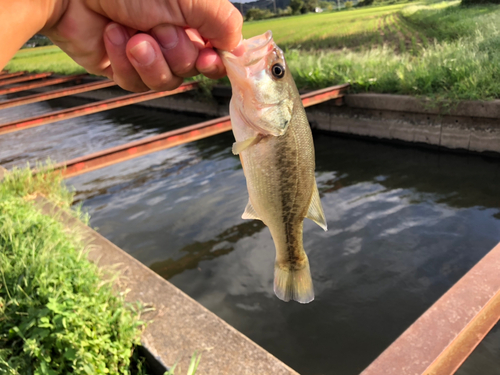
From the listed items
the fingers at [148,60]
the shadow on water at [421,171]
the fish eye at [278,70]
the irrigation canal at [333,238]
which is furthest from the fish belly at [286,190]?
the shadow on water at [421,171]

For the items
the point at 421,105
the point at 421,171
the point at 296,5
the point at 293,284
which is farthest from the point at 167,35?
the point at 296,5

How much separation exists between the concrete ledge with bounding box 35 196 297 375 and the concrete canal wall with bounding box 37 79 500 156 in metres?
6.53

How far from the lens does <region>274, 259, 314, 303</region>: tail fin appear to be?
185 centimetres

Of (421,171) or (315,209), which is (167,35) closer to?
(315,209)

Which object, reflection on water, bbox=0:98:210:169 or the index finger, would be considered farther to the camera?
reflection on water, bbox=0:98:210:169

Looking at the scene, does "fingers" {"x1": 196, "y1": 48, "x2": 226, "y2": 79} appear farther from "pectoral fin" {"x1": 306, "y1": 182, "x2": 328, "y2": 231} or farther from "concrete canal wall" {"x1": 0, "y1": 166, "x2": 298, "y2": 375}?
"concrete canal wall" {"x1": 0, "y1": 166, "x2": 298, "y2": 375}

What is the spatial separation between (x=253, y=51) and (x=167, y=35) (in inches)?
16.3

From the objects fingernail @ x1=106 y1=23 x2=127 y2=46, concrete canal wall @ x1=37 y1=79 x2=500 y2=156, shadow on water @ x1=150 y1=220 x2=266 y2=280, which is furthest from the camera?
concrete canal wall @ x1=37 y1=79 x2=500 y2=156

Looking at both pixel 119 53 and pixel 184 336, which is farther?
pixel 184 336

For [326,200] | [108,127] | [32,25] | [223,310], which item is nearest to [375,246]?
[326,200]

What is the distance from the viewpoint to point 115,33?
1.83 metres

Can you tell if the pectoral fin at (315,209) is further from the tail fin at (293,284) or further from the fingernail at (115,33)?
the fingernail at (115,33)

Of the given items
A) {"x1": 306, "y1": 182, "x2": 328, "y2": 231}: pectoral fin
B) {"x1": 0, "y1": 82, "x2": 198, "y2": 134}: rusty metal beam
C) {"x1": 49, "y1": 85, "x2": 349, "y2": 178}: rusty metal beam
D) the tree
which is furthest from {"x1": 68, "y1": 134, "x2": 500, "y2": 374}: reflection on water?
the tree

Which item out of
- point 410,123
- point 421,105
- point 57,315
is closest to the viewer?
point 57,315
